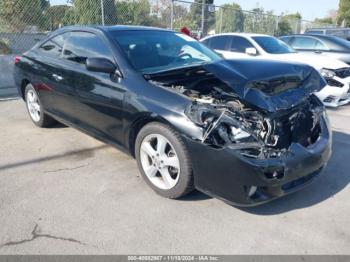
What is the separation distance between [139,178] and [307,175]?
1.73m

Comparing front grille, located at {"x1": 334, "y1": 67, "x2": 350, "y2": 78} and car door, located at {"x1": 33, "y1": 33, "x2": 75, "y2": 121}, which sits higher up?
car door, located at {"x1": 33, "y1": 33, "x2": 75, "y2": 121}

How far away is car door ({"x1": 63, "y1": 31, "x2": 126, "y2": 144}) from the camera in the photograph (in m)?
3.71

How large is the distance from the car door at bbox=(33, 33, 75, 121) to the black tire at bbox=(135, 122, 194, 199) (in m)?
1.48

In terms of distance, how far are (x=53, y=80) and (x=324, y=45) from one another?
28.4ft

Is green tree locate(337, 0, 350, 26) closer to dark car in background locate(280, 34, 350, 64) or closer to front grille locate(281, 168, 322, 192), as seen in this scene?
dark car in background locate(280, 34, 350, 64)

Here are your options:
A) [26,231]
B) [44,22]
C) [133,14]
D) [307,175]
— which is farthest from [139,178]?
[133,14]

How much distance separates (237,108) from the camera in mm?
3137

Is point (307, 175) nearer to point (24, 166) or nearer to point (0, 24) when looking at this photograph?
point (24, 166)

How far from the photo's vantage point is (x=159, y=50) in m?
4.13

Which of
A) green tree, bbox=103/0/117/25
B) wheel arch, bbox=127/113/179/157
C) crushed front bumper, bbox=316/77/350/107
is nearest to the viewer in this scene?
wheel arch, bbox=127/113/179/157

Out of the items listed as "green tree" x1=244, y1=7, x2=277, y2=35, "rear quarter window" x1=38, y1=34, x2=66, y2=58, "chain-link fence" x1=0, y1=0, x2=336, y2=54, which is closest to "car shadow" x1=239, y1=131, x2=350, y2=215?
"rear quarter window" x1=38, y1=34, x2=66, y2=58

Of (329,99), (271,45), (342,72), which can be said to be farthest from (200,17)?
(329,99)

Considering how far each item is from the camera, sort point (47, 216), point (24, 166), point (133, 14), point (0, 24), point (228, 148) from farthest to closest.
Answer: point (133, 14), point (0, 24), point (24, 166), point (47, 216), point (228, 148)

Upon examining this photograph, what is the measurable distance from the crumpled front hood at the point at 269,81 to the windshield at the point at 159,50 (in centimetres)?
77
